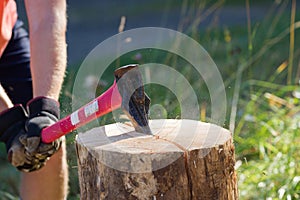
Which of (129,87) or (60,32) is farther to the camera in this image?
(60,32)

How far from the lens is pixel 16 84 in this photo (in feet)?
11.1

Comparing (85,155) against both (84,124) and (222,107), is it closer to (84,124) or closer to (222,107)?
(84,124)

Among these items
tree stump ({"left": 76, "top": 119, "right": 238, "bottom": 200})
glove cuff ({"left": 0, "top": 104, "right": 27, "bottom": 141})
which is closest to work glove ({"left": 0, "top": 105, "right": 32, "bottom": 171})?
glove cuff ({"left": 0, "top": 104, "right": 27, "bottom": 141})

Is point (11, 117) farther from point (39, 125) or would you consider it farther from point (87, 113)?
point (87, 113)

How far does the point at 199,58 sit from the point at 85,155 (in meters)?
2.36

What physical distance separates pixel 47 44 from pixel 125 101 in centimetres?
82

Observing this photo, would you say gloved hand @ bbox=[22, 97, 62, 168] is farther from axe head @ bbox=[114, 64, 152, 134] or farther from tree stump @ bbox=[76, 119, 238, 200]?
axe head @ bbox=[114, 64, 152, 134]

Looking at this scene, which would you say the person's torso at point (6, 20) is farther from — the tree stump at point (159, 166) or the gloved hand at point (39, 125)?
the tree stump at point (159, 166)

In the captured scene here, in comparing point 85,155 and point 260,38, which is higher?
point 260,38

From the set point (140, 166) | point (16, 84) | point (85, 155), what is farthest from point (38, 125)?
point (16, 84)

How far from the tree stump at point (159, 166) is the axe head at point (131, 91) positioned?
10 cm

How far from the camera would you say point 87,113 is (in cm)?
235

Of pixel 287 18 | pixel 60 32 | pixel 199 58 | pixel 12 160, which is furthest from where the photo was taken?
pixel 287 18

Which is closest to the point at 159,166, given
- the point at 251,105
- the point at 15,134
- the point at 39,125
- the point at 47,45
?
the point at 39,125
